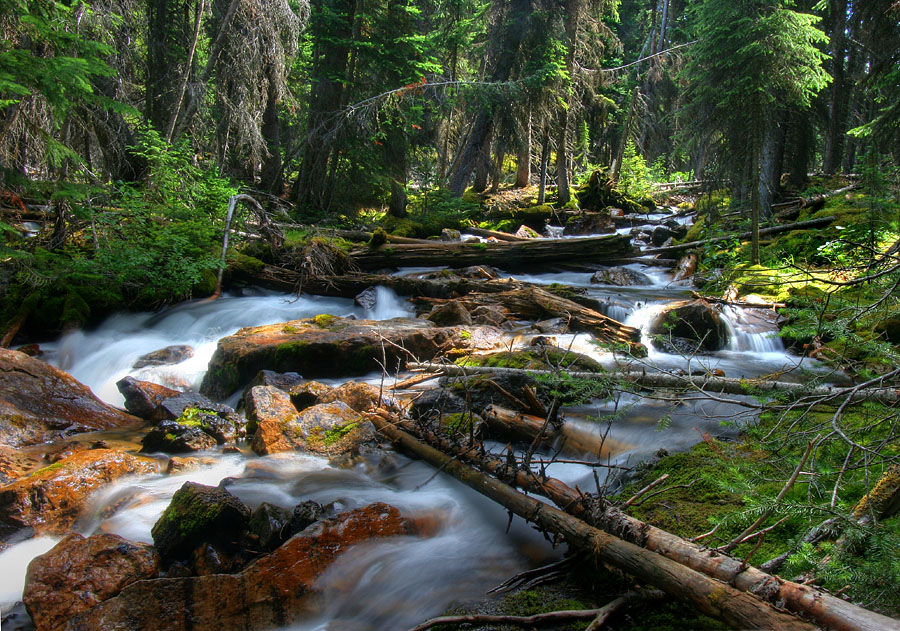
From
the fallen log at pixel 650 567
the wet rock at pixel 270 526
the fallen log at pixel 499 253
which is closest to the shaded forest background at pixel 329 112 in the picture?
the fallen log at pixel 499 253

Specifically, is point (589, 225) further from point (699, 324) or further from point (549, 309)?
point (699, 324)

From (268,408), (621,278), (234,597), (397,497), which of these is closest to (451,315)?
(268,408)

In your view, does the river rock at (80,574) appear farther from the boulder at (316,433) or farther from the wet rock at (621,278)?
the wet rock at (621,278)

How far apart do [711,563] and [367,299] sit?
376 inches

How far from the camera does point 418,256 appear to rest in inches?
535

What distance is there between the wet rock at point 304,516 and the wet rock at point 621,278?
10515 mm

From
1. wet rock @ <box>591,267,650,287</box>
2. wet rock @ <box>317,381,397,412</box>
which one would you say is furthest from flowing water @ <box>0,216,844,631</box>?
wet rock @ <box>591,267,650,287</box>

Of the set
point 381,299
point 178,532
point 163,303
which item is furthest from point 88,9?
point 178,532

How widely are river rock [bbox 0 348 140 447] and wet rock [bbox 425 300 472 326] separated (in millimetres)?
5072

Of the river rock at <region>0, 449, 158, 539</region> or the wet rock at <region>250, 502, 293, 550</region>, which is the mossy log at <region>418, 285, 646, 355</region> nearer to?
A: the wet rock at <region>250, 502, 293, 550</region>

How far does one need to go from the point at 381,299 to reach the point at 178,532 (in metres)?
8.13

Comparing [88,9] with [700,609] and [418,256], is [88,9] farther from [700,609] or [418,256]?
[700,609]

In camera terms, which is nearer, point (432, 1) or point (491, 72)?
point (491, 72)

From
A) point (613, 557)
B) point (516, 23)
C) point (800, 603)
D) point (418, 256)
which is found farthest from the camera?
point (516, 23)
